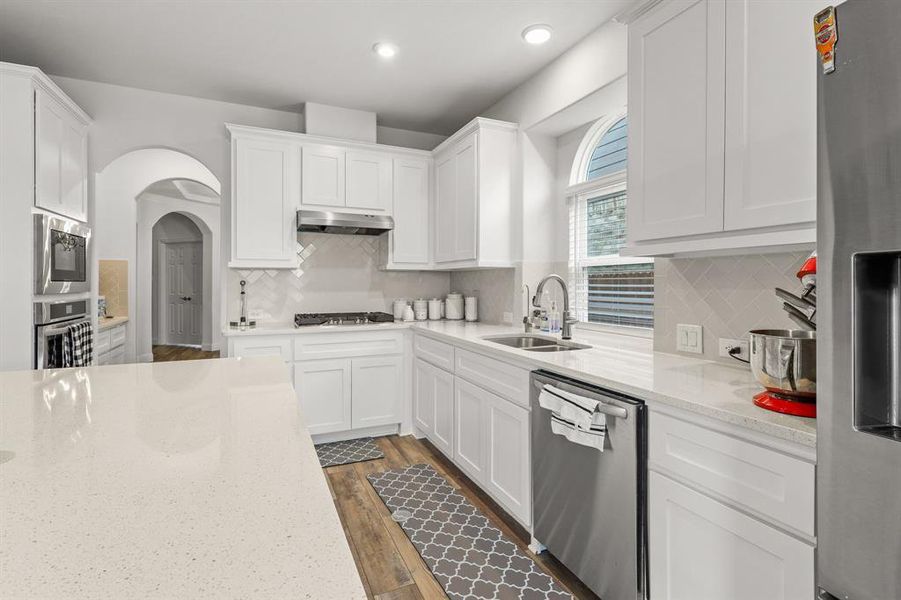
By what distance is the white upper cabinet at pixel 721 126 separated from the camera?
1.36 m

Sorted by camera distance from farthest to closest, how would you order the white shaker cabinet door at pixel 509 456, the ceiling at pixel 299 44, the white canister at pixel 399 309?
the white canister at pixel 399 309
the ceiling at pixel 299 44
the white shaker cabinet door at pixel 509 456

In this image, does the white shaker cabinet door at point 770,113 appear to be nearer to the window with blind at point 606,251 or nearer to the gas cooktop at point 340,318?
the window with blind at point 606,251

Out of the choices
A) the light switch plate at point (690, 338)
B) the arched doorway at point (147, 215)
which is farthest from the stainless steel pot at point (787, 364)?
the arched doorway at point (147, 215)

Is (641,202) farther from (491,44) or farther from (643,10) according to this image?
(491,44)

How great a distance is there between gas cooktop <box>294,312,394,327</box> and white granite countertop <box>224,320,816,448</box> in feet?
3.72

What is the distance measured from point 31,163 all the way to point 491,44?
279 cm

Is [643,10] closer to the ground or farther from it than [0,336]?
farther from it

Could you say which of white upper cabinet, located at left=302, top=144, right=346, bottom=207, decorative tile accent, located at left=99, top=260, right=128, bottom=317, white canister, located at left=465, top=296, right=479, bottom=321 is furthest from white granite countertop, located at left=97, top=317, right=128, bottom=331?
white canister, located at left=465, top=296, right=479, bottom=321

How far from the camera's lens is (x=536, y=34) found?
2.71 meters

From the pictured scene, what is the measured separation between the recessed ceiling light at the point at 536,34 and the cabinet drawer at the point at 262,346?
2.54m

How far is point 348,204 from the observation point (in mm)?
3762

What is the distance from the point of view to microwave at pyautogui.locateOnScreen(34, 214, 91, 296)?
2705mm

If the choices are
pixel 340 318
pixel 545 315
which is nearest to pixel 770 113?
pixel 545 315

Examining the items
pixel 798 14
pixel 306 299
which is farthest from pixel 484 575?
pixel 306 299
